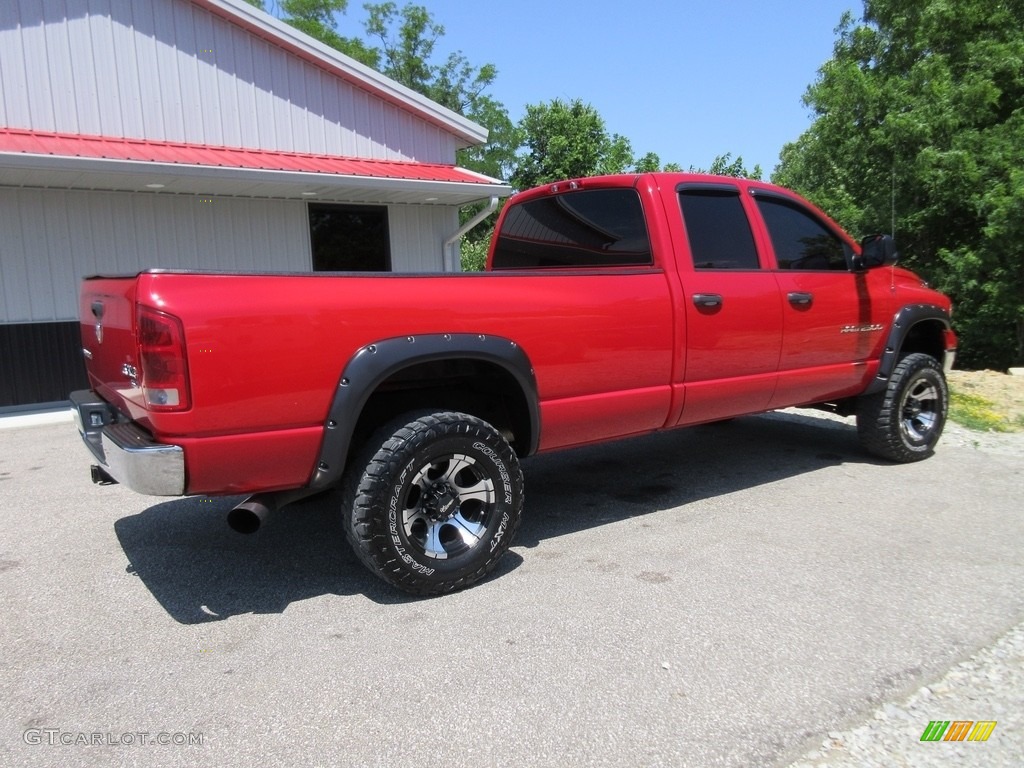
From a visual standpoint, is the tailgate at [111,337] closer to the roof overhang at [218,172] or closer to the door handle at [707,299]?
the door handle at [707,299]

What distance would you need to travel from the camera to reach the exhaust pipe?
3.11 meters

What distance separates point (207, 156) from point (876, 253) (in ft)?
25.5

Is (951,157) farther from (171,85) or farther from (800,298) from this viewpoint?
(171,85)

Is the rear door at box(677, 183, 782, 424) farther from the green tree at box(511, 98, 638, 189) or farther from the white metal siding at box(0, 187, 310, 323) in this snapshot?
the green tree at box(511, 98, 638, 189)

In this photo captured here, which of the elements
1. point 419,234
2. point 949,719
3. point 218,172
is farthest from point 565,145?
point 949,719

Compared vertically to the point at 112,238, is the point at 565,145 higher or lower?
higher

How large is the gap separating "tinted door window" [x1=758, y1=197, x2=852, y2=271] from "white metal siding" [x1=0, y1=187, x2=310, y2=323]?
19.5 feet

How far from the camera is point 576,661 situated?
2814 millimetres

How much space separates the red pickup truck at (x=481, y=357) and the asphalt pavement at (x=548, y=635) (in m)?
0.47

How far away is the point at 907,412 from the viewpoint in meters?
5.64

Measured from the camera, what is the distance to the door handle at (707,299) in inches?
163

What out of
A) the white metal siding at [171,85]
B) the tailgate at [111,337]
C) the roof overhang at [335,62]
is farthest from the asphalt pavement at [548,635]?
the roof overhang at [335,62]

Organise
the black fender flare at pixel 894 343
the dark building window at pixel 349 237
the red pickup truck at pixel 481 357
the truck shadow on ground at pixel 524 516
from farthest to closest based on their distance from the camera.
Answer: the dark building window at pixel 349 237
the black fender flare at pixel 894 343
the truck shadow on ground at pixel 524 516
the red pickup truck at pixel 481 357

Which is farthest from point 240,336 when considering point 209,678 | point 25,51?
point 25,51
